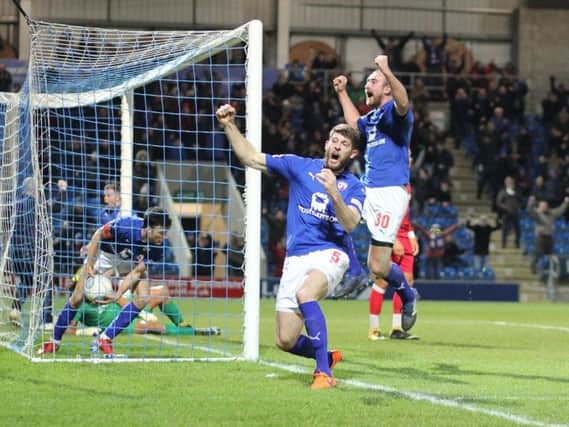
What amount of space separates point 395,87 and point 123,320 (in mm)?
3569

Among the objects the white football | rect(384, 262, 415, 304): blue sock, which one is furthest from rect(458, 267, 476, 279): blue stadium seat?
the white football

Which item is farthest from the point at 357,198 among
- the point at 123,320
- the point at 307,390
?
the point at 123,320

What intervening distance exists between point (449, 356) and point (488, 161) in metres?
21.7

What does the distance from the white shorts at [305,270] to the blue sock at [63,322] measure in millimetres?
3241

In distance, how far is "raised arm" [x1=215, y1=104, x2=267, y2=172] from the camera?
327 inches

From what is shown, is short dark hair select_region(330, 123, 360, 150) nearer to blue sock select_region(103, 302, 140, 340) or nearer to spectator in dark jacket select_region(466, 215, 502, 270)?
blue sock select_region(103, 302, 140, 340)

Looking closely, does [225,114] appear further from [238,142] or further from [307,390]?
[307,390]

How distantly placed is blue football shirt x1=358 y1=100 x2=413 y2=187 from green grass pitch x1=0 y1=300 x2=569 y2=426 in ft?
5.59

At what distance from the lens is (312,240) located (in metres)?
8.83

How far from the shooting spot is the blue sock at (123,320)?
11.0 meters

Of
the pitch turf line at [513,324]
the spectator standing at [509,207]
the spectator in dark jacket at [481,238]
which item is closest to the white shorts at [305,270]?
the pitch turf line at [513,324]

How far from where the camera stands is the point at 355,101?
108 feet

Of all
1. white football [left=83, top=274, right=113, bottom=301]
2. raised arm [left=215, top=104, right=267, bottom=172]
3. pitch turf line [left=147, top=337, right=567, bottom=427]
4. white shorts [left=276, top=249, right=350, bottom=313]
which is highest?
raised arm [left=215, top=104, right=267, bottom=172]

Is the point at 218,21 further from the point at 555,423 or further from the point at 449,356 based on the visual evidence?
the point at 555,423
